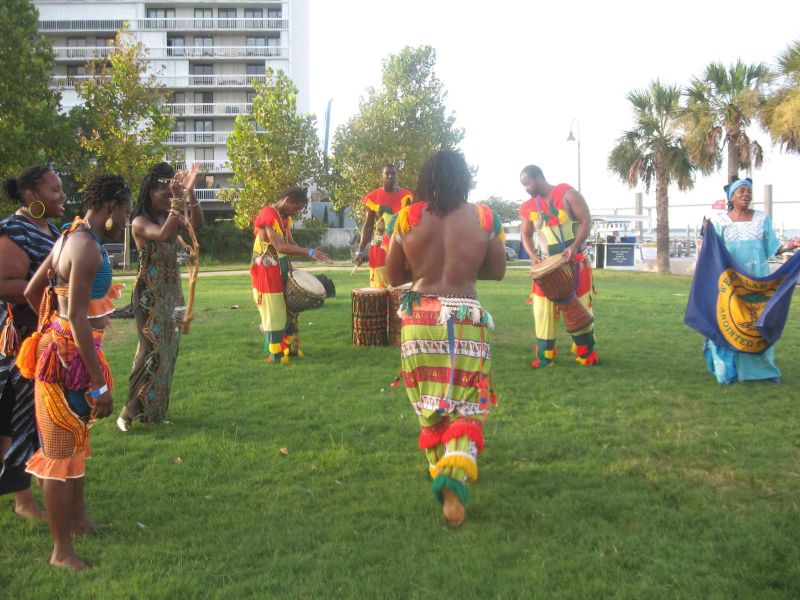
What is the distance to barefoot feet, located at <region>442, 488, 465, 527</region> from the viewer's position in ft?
13.7

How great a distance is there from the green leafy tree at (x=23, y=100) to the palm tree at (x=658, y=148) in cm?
2333

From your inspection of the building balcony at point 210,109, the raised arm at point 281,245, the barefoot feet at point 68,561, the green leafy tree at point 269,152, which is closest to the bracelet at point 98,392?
the barefoot feet at point 68,561

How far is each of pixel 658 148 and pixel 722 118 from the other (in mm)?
3602

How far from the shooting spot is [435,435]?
4.49m

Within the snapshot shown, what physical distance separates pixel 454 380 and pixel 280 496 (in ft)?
4.51

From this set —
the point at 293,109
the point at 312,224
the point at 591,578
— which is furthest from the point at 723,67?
the point at 591,578

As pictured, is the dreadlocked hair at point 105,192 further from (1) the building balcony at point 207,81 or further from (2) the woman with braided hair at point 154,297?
(1) the building balcony at point 207,81

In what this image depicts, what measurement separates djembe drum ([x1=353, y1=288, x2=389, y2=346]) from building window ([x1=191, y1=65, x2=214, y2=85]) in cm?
5397

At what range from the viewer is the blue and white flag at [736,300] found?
7449mm

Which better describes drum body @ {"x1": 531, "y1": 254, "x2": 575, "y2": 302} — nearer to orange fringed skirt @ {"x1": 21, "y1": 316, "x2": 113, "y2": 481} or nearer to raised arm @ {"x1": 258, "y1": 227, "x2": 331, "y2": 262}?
raised arm @ {"x1": 258, "y1": 227, "x2": 331, "y2": 262}

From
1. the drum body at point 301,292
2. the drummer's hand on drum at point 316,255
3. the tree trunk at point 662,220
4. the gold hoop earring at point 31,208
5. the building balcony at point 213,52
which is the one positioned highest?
the building balcony at point 213,52

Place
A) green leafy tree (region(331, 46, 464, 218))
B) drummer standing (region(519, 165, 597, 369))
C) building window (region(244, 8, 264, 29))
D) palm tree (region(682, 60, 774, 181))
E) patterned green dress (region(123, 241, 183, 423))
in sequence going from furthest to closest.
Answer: building window (region(244, 8, 264, 29))
green leafy tree (region(331, 46, 464, 218))
palm tree (region(682, 60, 774, 181))
drummer standing (region(519, 165, 597, 369))
patterned green dress (region(123, 241, 183, 423))

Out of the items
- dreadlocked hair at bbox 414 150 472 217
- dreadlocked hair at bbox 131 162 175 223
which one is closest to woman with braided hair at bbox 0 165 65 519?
dreadlocked hair at bbox 131 162 175 223

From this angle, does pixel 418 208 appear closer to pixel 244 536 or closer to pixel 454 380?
pixel 454 380
